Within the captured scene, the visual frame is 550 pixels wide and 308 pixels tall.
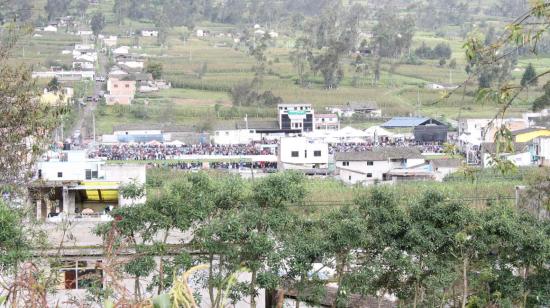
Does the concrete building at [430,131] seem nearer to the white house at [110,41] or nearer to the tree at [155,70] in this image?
the tree at [155,70]

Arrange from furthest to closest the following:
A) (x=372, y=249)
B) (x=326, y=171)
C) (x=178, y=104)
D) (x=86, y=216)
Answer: (x=178, y=104) → (x=326, y=171) → (x=86, y=216) → (x=372, y=249)

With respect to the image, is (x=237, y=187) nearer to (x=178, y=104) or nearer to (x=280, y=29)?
(x=178, y=104)

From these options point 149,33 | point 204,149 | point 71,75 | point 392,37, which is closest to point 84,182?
point 204,149

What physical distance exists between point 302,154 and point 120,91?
1316 cm

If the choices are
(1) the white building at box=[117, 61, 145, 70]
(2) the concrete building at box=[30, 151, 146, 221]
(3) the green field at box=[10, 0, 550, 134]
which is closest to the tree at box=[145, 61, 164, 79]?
(3) the green field at box=[10, 0, 550, 134]

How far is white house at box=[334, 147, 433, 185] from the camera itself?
22.4 meters

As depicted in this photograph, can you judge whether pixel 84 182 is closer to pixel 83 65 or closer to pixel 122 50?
pixel 83 65

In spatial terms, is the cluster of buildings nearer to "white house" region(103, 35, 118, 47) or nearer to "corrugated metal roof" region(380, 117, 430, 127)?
"corrugated metal roof" region(380, 117, 430, 127)

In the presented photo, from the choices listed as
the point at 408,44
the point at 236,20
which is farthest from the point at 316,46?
the point at 236,20

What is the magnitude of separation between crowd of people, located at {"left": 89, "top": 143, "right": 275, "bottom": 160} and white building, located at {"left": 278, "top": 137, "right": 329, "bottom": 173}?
267cm

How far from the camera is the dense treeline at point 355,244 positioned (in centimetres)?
787

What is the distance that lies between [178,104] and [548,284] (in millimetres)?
28110

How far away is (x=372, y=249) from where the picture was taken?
838cm

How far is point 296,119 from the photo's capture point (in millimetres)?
31344
